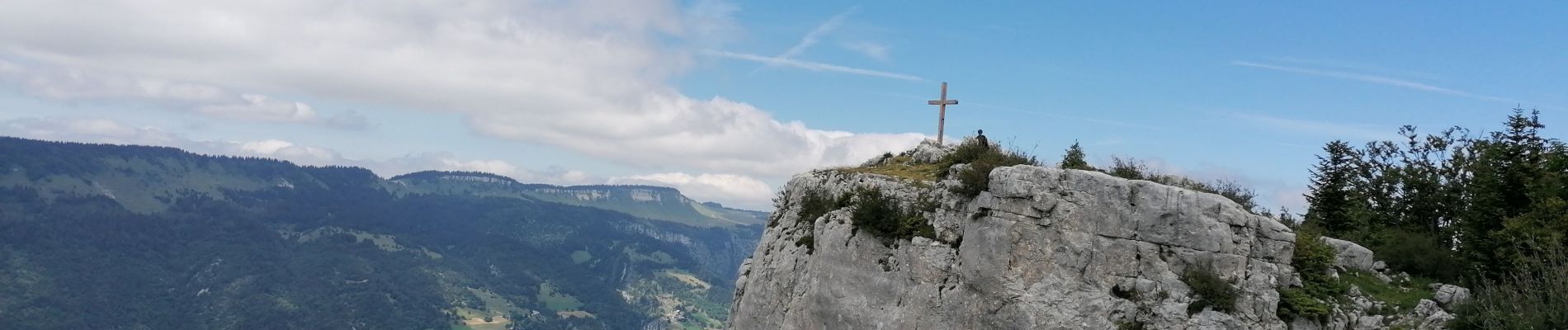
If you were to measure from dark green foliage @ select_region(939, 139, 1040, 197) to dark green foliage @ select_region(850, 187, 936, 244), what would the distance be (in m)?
1.42

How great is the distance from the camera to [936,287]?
23891 mm

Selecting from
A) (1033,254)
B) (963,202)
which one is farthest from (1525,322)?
(963,202)

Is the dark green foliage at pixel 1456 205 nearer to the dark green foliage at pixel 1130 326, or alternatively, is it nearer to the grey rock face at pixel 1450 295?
the grey rock face at pixel 1450 295

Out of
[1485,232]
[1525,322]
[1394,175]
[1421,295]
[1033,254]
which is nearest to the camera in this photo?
[1525,322]

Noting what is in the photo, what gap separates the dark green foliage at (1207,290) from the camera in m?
21.8

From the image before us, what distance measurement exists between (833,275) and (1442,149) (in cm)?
3220

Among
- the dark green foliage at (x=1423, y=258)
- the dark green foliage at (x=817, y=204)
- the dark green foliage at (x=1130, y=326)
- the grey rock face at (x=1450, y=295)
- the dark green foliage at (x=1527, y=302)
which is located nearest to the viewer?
the dark green foliage at (x=1527, y=302)

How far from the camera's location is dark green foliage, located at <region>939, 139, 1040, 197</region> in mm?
24453

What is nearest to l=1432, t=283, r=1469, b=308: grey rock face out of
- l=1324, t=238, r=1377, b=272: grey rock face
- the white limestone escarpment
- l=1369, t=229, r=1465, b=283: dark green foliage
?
l=1369, t=229, r=1465, b=283: dark green foliage

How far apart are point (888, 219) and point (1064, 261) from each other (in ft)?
16.6

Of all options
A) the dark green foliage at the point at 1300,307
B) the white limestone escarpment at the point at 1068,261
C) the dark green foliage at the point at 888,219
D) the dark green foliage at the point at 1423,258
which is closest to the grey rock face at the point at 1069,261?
the white limestone escarpment at the point at 1068,261

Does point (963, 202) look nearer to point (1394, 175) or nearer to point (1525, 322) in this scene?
point (1525, 322)

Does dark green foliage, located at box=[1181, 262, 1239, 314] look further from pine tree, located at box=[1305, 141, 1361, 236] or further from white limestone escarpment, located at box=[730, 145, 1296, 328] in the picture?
pine tree, located at box=[1305, 141, 1361, 236]

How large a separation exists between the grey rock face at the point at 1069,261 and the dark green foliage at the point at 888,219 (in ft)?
0.91
